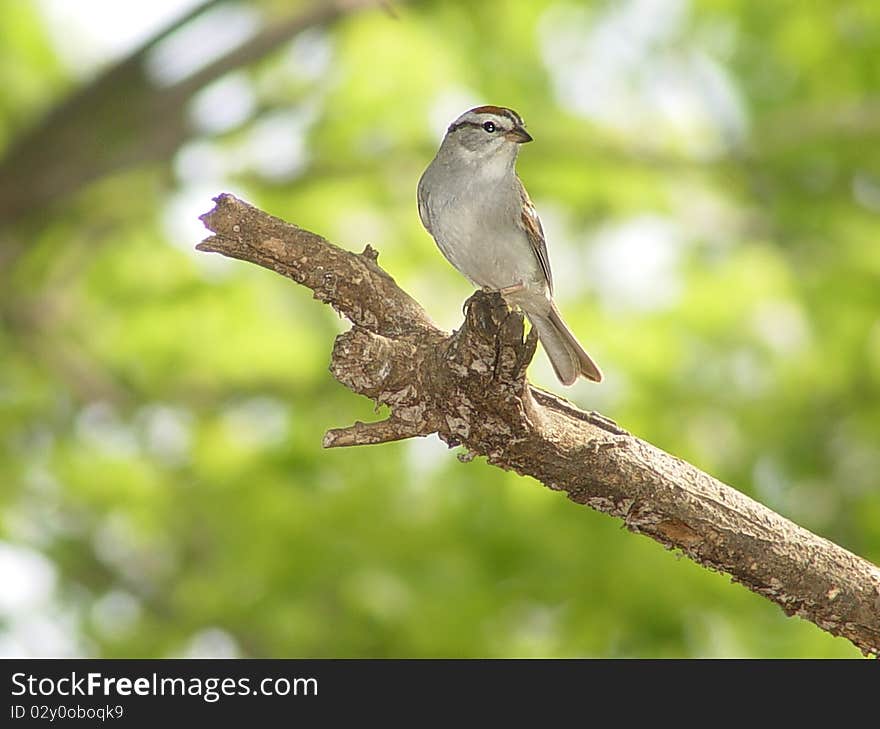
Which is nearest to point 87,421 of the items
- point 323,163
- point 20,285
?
point 20,285

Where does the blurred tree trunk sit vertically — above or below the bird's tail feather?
above

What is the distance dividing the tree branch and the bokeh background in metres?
2.83

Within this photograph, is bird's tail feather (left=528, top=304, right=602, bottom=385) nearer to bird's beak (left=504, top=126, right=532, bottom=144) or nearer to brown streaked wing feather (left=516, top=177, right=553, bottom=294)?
brown streaked wing feather (left=516, top=177, right=553, bottom=294)

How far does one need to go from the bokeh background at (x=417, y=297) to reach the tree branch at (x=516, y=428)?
283 cm

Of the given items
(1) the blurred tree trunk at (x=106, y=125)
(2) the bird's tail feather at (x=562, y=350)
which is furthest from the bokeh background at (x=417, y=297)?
(2) the bird's tail feather at (x=562, y=350)

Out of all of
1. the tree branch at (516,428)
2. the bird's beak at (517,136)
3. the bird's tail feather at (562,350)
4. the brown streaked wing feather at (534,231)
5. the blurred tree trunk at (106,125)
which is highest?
the blurred tree trunk at (106,125)

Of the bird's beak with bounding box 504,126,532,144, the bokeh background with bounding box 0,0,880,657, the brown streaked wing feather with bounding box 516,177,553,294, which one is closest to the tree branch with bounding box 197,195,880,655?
the brown streaked wing feather with bounding box 516,177,553,294

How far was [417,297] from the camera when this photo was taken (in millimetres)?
7105

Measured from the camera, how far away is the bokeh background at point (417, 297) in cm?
648

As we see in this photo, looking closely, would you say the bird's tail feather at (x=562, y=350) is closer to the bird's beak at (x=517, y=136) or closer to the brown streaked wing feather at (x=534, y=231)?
the brown streaked wing feather at (x=534, y=231)

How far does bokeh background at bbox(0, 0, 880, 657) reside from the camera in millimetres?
6484

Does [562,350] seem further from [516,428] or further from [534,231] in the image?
[516,428]

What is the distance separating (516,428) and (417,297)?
4.04m
